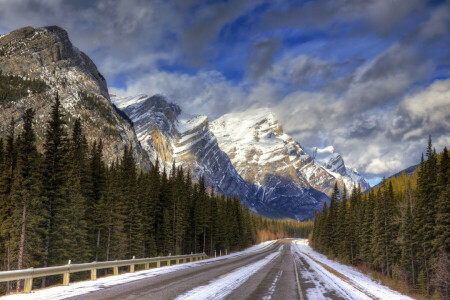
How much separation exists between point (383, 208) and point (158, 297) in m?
47.1

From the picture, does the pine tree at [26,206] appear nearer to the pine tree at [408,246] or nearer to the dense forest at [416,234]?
the dense forest at [416,234]

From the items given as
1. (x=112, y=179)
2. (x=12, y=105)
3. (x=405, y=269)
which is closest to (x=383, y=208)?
(x=405, y=269)

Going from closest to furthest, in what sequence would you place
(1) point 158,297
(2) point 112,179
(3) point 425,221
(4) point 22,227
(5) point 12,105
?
(1) point 158,297 → (4) point 22,227 → (3) point 425,221 → (2) point 112,179 → (5) point 12,105

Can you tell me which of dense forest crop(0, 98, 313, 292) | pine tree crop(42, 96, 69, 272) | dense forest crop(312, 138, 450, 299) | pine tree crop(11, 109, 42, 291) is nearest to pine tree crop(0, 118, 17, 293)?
dense forest crop(0, 98, 313, 292)

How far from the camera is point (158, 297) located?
37.0ft

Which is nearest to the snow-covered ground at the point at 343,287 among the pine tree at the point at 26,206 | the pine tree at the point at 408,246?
the pine tree at the point at 408,246

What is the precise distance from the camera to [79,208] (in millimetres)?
36000

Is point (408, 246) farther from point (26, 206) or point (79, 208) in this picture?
point (26, 206)

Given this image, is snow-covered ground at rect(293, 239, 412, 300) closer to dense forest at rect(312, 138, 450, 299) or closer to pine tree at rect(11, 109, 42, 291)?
dense forest at rect(312, 138, 450, 299)

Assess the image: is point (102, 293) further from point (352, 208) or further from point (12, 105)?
point (12, 105)

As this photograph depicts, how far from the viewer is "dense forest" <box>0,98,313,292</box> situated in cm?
2733

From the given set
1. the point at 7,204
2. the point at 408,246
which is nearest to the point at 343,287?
the point at 7,204

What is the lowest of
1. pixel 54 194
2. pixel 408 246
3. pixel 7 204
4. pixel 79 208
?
pixel 408 246

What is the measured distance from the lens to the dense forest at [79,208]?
27328 millimetres
